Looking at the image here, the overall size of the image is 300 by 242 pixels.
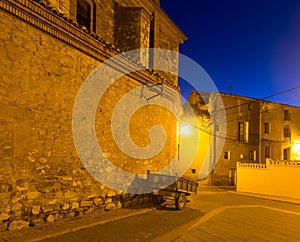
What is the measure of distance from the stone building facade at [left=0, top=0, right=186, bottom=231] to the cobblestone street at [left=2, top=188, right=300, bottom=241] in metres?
0.58

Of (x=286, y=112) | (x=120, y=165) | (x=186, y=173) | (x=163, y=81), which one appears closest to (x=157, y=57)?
(x=163, y=81)

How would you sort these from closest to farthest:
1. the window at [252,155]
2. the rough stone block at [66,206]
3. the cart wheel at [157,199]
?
the rough stone block at [66,206] → the cart wheel at [157,199] → the window at [252,155]

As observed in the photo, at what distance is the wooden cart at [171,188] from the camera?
988 centimetres

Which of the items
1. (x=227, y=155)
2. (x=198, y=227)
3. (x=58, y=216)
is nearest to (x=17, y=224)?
(x=58, y=216)

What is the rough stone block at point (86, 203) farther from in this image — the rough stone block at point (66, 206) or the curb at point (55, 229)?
the rough stone block at point (66, 206)

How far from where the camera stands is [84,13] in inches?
432

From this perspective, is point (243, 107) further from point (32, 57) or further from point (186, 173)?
point (32, 57)

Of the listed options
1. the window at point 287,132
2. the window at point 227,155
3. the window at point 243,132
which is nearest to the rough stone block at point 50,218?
the window at point 227,155

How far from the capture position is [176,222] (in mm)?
8086

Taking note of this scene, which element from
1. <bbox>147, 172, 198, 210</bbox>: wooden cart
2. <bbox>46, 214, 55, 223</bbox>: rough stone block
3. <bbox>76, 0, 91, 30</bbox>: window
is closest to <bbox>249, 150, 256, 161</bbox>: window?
<bbox>147, 172, 198, 210</bbox>: wooden cart

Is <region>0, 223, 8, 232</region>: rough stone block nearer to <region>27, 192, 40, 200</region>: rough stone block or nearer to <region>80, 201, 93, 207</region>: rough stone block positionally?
<region>27, 192, 40, 200</region>: rough stone block

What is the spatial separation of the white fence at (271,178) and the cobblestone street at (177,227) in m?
4.94

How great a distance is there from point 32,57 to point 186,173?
19.2m

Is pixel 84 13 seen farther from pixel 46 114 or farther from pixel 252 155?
pixel 252 155
